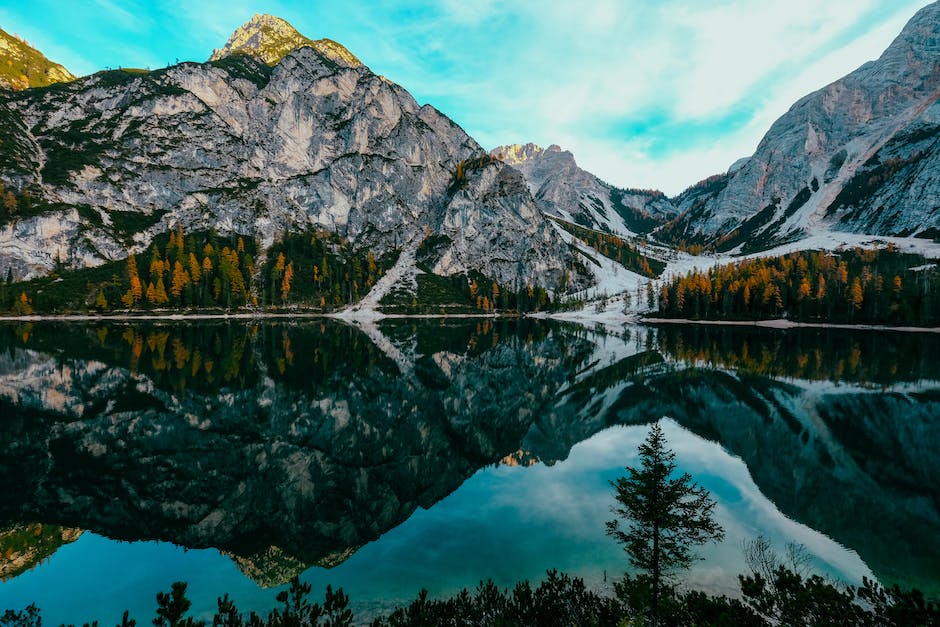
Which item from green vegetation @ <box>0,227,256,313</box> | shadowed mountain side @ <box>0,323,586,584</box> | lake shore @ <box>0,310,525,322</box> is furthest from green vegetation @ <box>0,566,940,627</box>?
green vegetation @ <box>0,227,256,313</box>

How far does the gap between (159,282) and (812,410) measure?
195 metres

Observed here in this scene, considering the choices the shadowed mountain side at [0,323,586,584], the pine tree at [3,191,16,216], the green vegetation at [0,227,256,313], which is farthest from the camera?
the pine tree at [3,191,16,216]

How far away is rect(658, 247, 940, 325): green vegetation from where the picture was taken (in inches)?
5300

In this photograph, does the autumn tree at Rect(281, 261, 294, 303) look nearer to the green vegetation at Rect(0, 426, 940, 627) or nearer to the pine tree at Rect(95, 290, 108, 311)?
the pine tree at Rect(95, 290, 108, 311)

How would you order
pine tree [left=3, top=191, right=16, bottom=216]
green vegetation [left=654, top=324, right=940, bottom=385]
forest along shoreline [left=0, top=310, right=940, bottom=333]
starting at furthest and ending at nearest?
pine tree [left=3, top=191, right=16, bottom=216] < forest along shoreline [left=0, top=310, right=940, bottom=333] < green vegetation [left=654, top=324, right=940, bottom=385]

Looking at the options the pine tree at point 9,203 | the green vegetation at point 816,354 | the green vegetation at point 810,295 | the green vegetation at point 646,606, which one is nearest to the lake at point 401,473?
the green vegetation at point 816,354

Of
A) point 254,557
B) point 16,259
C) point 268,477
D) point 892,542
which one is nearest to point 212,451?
point 268,477

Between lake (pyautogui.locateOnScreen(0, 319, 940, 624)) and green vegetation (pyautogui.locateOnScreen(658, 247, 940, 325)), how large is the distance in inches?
3702

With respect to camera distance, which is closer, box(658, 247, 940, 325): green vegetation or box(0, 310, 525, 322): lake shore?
box(658, 247, 940, 325): green vegetation

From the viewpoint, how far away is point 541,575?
61.6 feet

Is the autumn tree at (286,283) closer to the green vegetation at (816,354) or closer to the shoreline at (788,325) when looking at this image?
the green vegetation at (816,354)

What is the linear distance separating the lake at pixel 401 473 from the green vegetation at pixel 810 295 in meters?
94.0

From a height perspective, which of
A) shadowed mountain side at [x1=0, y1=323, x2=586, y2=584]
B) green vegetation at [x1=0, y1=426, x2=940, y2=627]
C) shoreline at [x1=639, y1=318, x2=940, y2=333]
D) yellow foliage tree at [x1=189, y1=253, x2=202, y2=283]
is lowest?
shoreline at [x1=639, y1=318, x2=940, y2=333]

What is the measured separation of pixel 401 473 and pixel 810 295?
17533 centimetres
